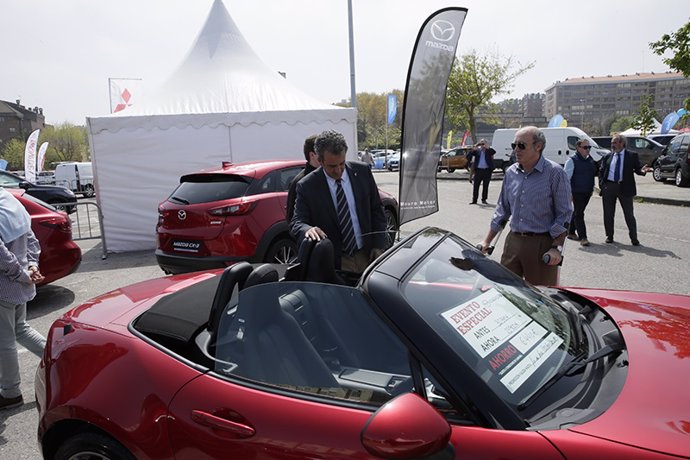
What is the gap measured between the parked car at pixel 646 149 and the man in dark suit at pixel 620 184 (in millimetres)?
16512

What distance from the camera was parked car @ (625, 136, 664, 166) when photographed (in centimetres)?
2231

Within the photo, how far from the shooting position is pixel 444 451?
143 centimetres

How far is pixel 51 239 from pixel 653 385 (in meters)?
5.95

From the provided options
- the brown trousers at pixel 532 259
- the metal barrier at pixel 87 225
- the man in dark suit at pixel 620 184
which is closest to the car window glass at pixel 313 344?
the brown trousers at pixel 532 259

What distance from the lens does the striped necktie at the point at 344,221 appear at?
142 inches

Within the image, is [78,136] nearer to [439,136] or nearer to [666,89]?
[439,136]

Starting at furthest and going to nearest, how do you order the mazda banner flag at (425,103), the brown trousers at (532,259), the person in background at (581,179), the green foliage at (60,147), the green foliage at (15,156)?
the green foliage at (15,156) → the green foliage at (60,147) → the person in background at (581,179) → the mazda banner flag at (425,103) → the brown trousers at (532,259)

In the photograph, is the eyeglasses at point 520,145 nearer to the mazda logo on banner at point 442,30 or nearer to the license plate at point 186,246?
the mazda logo on banner at point 442,30

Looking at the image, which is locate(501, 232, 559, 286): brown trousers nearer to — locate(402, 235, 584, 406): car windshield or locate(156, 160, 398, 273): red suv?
locate(402, 235, 584, 406): car windshield

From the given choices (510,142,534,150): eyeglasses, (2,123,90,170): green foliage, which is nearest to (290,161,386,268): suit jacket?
(510,142,534,150): eyeglasses

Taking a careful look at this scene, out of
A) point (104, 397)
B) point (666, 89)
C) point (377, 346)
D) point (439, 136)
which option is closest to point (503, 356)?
point (377, 346)

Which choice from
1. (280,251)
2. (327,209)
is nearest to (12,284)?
(327,209)

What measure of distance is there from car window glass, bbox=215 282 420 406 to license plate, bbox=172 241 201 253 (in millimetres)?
3764

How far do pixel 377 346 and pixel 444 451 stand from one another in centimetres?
45
